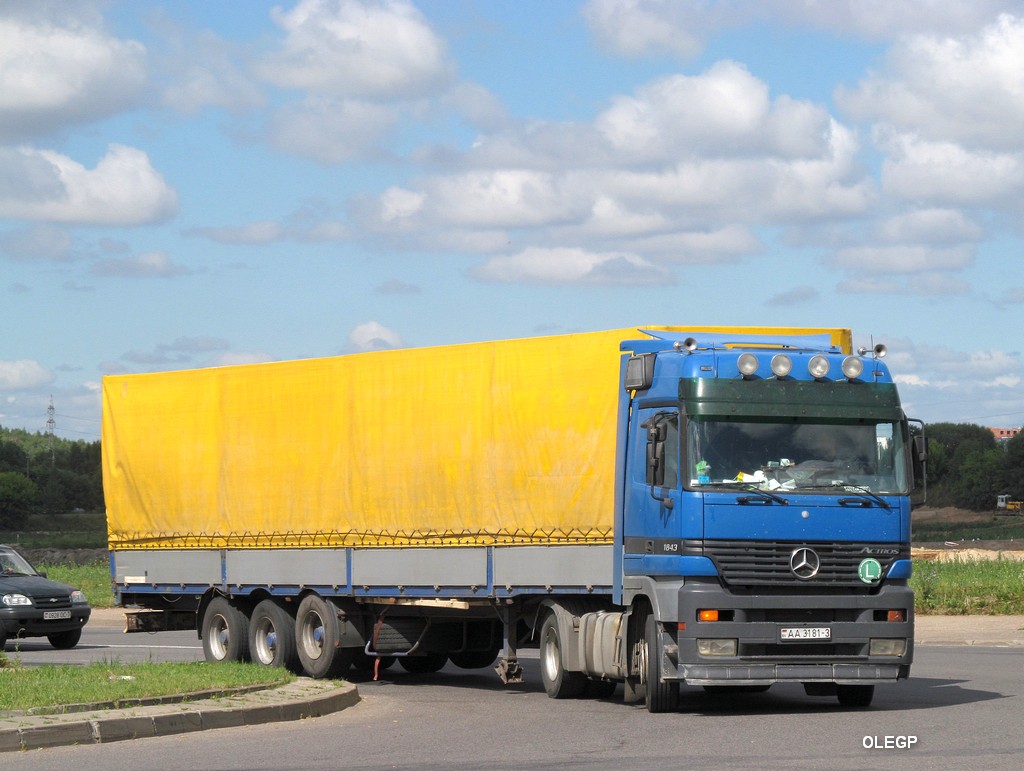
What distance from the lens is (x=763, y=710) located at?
14.7 m

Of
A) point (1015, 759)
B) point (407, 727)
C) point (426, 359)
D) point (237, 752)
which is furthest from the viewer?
point (426, 359)

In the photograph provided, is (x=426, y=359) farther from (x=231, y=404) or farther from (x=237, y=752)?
(x=237, y=752)

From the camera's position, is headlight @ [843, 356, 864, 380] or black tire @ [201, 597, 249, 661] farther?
black tire @ [201, 597, 249, 661]

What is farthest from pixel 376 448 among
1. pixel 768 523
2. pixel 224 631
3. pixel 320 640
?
pixel 768 523

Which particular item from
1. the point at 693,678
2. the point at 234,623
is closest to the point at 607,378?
the point at 693,678

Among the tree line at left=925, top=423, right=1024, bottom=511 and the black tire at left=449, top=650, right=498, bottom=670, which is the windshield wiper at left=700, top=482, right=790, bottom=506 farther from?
the tree line at left=925, top=423, right=1024, bottom=511

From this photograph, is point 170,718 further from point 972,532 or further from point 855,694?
point 972,532

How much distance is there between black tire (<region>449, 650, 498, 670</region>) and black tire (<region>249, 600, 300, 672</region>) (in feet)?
6.20

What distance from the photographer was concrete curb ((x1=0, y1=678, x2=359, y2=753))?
12.1 meters

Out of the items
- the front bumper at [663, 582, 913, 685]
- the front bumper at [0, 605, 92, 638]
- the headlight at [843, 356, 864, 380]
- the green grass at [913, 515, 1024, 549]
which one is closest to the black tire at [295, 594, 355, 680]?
the front bumper at [663, 582, 913, 685]

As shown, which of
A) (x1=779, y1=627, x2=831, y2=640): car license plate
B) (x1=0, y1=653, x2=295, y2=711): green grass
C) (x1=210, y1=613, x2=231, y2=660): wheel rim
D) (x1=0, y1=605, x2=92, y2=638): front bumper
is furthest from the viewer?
(x1=0, y1=605, x2=92, y2=638): front bumper

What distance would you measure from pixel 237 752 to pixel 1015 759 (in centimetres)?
546

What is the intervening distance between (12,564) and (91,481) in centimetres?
12533

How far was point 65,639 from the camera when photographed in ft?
86.0
